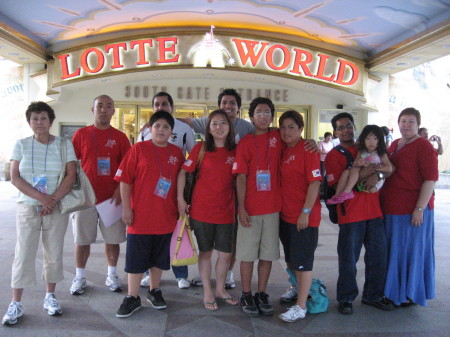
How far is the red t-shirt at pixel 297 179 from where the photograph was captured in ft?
8.93

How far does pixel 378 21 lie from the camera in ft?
24.0

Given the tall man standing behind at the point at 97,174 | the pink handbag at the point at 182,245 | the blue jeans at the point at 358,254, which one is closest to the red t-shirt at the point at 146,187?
the pink handbag at the point at 182,245

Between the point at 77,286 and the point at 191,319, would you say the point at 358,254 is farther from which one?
the point at 77,286

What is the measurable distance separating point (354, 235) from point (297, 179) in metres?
0.70

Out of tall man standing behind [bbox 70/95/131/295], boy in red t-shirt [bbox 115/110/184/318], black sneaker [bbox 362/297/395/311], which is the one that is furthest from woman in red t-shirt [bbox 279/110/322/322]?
tall man standing behind [bbox 70/95/131/295]

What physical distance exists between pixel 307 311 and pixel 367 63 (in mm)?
8172

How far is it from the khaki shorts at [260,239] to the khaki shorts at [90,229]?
3.77 ft

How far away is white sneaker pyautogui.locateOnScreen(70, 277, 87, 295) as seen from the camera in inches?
125

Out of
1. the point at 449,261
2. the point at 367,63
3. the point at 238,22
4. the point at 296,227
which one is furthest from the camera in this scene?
the point at 367,63

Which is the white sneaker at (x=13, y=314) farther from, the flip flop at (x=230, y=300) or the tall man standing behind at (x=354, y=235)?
the tall man standing behind at (x=354, y=235)

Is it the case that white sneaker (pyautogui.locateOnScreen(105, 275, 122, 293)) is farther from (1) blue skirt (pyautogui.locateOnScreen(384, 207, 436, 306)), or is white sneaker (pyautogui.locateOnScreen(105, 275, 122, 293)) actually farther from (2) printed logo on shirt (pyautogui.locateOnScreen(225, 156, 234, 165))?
(1) blue skirt (pyautogui.locateOnScreen(384, 207, 436, 306))

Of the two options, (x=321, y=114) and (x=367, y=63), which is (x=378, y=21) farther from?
(x=321, y=114)

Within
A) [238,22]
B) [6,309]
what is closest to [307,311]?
[6,309]

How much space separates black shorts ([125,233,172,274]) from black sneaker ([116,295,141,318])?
0.22 meters
